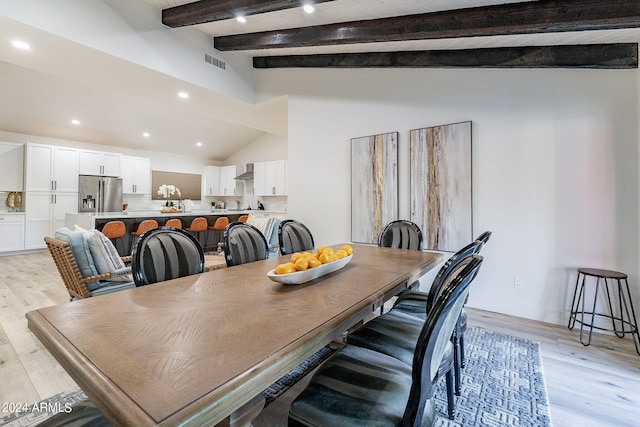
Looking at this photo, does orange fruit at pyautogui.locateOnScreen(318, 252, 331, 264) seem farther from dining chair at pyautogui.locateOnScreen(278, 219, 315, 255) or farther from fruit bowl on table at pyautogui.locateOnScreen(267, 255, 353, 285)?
dining chair at pyautogui.locateOnScreen(278, 219, 315, 255)

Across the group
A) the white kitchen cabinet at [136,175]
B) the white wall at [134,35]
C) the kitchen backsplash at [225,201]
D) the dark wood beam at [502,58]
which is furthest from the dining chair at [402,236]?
the white kitchen cabinet at [136,175]

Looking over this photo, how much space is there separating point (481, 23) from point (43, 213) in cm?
890

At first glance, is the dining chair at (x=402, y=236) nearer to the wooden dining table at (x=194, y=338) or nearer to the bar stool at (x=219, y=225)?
the wooden dining table at (x=194, y=338)

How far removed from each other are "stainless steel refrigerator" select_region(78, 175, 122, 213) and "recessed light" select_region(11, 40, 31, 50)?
5178 millimetres

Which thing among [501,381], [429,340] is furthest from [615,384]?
[429,340]

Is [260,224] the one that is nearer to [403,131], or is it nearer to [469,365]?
[403,131]

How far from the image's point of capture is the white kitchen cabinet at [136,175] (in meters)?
7.98

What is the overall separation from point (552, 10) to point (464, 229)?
6.78ft

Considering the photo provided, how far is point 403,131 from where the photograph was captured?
3801 mm

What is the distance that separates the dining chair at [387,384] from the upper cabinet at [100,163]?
28.0 ft

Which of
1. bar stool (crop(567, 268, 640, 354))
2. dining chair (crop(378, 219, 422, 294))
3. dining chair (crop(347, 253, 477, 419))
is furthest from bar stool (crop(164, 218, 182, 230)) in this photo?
bar stool (crop(567, 268, 640, 354))

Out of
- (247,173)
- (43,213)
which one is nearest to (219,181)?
(247,173)

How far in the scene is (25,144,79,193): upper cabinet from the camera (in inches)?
256

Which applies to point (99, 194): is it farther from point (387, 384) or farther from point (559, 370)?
point (559, 370)
